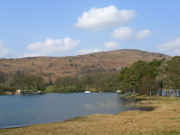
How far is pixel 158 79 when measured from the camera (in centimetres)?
9419

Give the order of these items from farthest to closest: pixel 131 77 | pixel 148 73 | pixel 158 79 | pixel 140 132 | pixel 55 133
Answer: pixel 131 77 < pixel 148 73 < pixel 158 79 < pixel 55 133 < pixel 140 132

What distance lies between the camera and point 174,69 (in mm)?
87375

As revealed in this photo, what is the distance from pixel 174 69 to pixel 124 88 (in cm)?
4184

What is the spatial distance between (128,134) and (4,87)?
619 feet

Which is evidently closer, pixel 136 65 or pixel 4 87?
pixel 136 65

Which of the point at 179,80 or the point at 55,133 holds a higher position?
the point at 179,80

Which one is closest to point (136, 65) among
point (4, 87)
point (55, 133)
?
point (55, 133)

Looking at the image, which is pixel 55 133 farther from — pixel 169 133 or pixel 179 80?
pixel 179 80

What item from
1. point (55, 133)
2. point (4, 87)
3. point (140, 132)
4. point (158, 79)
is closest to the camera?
point (140, 132)

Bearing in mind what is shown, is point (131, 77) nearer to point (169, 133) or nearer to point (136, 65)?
point (136, 65)

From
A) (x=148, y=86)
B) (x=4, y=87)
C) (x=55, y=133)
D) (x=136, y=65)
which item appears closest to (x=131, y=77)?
(x=136, y=65)

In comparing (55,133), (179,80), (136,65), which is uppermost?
(136,65)

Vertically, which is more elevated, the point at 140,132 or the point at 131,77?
the point at 131,77

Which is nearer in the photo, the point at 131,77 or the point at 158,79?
the point at 158,79
